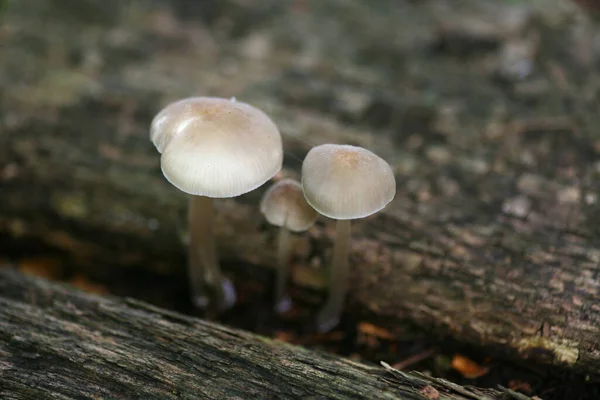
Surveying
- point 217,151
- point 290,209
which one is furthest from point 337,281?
point 217,151

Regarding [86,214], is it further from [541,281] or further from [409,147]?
[541,281]

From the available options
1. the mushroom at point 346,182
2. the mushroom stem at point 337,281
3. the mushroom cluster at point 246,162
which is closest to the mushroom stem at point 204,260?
the mushroom cluster at point 246,162

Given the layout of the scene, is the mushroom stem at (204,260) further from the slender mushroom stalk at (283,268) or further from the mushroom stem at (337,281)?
the mushroom stem at (337,281)

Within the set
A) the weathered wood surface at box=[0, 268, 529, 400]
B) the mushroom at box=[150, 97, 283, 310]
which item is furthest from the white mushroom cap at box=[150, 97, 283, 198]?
the weathered wood surface at box=[0, 268, 529, 400]

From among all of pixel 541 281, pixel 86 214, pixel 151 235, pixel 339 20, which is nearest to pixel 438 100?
pixel 339 20

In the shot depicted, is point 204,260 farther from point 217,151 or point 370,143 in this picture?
point 370,143

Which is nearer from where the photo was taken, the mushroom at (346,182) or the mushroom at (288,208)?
the mushroom at (346,182)

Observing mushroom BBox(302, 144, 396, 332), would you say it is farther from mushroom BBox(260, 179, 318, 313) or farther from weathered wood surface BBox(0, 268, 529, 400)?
weathered wood surface BBox(0, 268, 529, 400)
